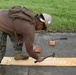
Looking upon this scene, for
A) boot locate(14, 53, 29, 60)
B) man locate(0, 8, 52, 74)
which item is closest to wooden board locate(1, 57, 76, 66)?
boot locate(14, 53, 29, 60)

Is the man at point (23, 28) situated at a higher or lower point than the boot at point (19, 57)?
higher

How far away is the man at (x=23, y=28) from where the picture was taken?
452cm

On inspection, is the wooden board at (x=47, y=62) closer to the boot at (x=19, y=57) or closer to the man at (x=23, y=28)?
the boot at (x=19, y=57)

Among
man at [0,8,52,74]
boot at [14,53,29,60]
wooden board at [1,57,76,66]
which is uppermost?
man at [0,8,52,74]

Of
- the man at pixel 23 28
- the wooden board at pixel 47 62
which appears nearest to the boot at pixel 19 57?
the wooden board at pixel 47 62

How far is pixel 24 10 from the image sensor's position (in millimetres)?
4797

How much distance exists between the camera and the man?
4520 millimetres

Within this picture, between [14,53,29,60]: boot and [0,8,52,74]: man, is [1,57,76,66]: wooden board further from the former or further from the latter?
[0,8,52,74]: man

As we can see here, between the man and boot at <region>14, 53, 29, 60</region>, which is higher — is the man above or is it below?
above

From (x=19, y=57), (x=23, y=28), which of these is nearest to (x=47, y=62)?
(x=19, y=57)

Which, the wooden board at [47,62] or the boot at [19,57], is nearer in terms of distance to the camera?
the wooden board at [47,62]

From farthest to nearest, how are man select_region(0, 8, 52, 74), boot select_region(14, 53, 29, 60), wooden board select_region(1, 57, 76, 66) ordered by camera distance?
boot select_region(14, 53, 29, 60), wooden board select_region(1, 57, 76, 66), man select_region(0, 8, 52, 74)

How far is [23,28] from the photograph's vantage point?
179 inches

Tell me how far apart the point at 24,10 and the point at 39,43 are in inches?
78.7
